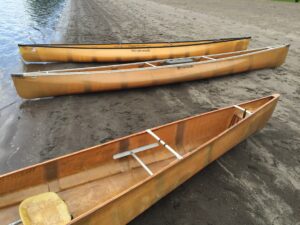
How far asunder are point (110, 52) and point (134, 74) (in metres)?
2.77

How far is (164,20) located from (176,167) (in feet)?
57.6

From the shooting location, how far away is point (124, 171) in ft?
14.6

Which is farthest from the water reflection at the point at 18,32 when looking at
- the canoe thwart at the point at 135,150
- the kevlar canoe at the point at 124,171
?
the canoe thwart at the point at 135,150

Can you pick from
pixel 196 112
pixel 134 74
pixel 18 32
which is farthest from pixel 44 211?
pixel 18 32

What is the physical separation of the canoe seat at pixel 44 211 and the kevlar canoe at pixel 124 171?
13 mm

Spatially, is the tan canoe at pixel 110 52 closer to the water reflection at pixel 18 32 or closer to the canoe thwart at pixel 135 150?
the water reflection at pixel 18 32

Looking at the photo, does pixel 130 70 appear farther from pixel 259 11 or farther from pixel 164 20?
pixel 259 11

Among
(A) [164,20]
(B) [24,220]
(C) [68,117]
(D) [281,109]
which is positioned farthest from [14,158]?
(A) [164,20]

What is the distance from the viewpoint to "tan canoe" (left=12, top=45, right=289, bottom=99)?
6970 millimetres

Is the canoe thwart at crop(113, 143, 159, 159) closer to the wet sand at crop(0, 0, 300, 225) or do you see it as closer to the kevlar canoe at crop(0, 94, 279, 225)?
the kevlar canoe at crop(0, 94, 279, 225)

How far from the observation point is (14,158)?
5.19 metres

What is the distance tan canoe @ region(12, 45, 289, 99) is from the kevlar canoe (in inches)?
119

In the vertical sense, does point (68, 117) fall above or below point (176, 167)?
below

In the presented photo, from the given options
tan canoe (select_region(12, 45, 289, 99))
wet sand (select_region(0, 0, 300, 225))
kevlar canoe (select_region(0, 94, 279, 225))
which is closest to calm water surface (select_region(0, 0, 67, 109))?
wet sand (select_region(0, 0, 300, 225))
